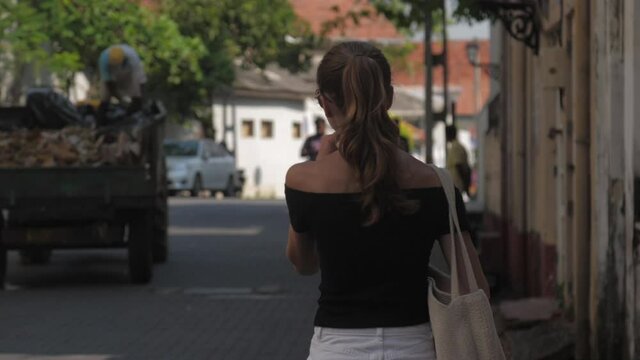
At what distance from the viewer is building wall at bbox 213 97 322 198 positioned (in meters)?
66.7

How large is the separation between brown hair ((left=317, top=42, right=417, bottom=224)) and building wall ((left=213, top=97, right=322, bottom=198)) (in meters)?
61.3

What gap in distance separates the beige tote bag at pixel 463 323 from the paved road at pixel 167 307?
671 cm

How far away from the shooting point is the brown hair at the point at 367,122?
4.10 m

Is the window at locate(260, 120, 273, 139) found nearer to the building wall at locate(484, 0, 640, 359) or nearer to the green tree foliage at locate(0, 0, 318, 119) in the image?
the green tree foliage at locate(0, 0, 318, 119)

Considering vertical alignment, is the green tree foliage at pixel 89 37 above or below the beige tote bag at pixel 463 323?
above

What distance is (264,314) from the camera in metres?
13.7

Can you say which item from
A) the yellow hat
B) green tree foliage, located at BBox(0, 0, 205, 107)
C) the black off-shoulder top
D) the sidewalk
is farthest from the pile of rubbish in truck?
the black off-shoulder top

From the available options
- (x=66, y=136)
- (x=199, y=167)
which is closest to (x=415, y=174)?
(x=66, y=136)

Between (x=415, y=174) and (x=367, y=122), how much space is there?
21 centimetres

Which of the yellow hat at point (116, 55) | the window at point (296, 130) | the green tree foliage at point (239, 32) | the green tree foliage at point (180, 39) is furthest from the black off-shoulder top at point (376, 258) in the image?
the window at point (296, 130)

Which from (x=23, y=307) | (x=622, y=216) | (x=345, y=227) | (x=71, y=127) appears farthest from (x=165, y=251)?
(x=345, y=227)

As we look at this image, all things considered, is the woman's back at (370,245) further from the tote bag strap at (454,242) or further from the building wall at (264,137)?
the building wall at (264,137)

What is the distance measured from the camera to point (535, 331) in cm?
1144

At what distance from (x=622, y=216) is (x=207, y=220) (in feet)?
65.1
